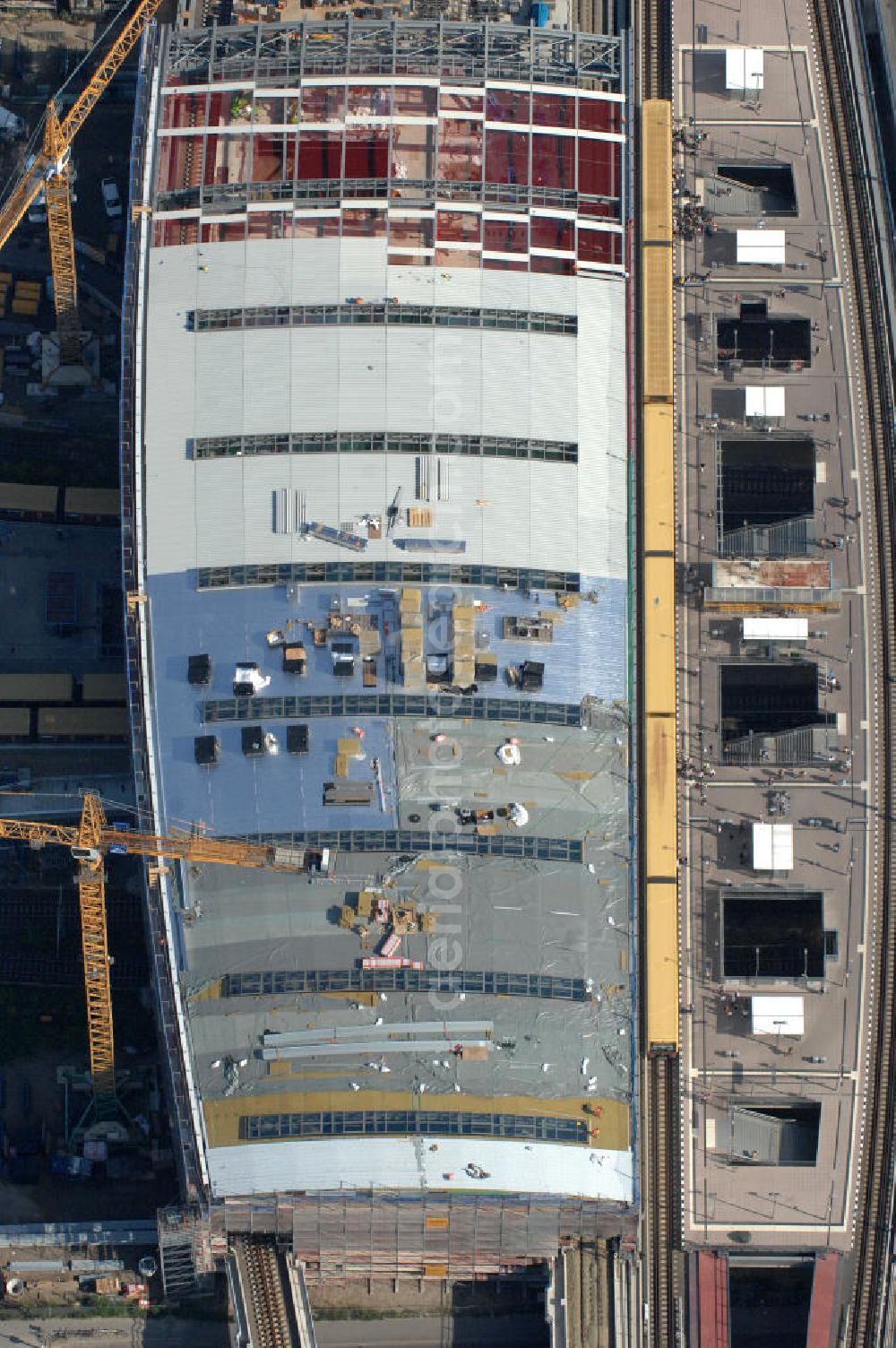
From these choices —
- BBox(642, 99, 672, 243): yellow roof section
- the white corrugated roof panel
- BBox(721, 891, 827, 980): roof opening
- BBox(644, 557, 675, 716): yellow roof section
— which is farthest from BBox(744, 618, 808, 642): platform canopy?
BBox(642, 99, 672, 243): yellow roof section

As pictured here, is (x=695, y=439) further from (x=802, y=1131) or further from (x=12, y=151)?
(x=12, y=151)

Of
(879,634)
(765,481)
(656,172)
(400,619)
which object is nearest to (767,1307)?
(879,634)

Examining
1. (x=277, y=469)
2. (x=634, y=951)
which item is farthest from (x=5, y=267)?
(x=634, y=951)

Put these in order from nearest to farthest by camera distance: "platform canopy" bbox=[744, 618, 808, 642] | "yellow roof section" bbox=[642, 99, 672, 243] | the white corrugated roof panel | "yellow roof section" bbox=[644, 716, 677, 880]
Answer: the white corrugated roof panel < "yellow roof section" bbox=[644, 716, 677, 880] < "platform canopy" bbox=[744, 618, 808, 642] < "yellow roof section" bbox=[642, 99, 672, 243]

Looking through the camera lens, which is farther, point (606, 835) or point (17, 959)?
point (17, 959)

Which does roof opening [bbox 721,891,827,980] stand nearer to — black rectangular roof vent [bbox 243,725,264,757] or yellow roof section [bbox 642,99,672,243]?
black rectangular roof vent [bbox 243,725,264,757]

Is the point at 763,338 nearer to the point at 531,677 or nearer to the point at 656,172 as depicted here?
the point at 656,172
